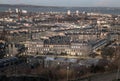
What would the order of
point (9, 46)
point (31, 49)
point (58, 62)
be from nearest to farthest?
point (58, 62)
point (9, 46)
point (31, 49)

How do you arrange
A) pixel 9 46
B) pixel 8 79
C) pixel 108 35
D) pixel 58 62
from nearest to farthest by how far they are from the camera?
pixel 8 79 < pixel 58 62 < pixel 9 46 < pixel 108 35

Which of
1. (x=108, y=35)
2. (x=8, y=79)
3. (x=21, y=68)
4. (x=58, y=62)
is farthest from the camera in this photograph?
(x=108, y=35)

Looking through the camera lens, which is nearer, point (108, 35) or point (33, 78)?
point (33, 78)

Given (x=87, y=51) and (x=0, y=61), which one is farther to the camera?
(x=87, y=51)

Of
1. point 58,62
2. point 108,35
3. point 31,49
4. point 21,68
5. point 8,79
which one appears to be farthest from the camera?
point 108,35

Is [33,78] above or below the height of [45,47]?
above

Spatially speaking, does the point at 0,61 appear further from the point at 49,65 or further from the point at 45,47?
the point at 45,47

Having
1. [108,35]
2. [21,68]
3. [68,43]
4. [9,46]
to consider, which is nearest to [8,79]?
[21,68]

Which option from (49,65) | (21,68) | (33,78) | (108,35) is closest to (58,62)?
(49,65)

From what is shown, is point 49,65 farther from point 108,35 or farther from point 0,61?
point 108,35
